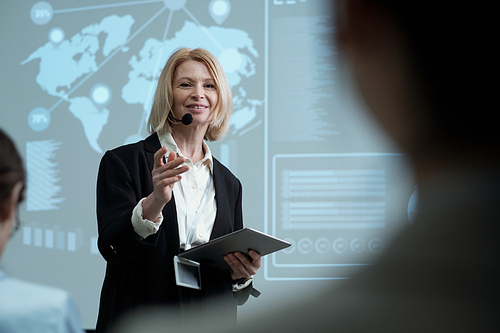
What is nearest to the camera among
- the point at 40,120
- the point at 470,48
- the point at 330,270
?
the point at 470,48

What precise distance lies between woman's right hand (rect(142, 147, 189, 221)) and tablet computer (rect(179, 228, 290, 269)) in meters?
0.15

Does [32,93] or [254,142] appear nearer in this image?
[254,142]

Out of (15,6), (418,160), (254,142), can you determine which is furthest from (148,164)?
(15,6)

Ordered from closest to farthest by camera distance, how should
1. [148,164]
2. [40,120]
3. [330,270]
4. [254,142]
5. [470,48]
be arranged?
[470,48] → [148,164] → [330,270] → [254,142] → [40,120]

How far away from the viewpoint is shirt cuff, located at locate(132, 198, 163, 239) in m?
1.16

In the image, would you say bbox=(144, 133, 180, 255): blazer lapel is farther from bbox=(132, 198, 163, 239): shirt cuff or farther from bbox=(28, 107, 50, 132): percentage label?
bbox=(28, 107, 50, 132): percentage label

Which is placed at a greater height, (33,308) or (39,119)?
(39,119)

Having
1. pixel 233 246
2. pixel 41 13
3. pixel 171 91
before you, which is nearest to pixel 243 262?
pixel 233 246

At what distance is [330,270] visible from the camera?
2.54m

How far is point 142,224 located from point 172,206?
17 cm

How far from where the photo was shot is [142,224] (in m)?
1.16

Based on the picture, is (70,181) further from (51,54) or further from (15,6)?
(15,6)

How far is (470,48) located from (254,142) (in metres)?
2.33

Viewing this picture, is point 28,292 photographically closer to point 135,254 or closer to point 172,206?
point 135,254
